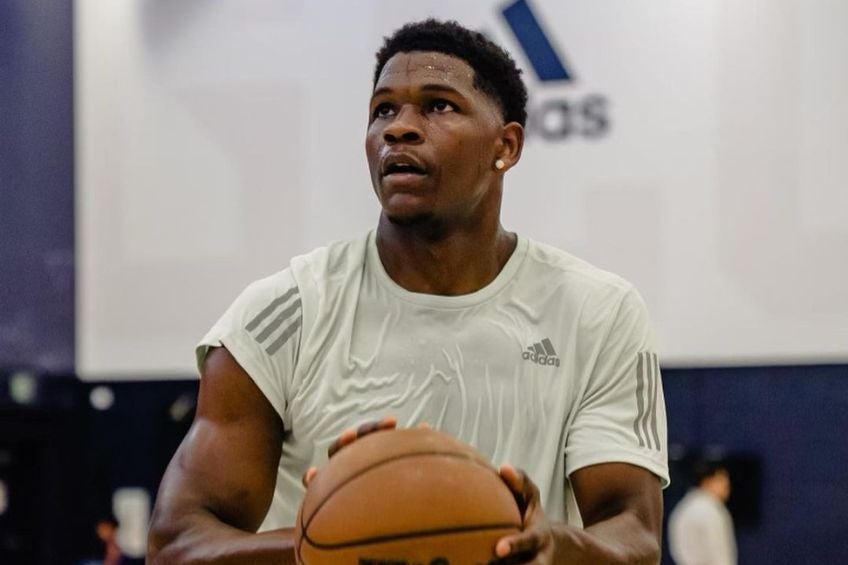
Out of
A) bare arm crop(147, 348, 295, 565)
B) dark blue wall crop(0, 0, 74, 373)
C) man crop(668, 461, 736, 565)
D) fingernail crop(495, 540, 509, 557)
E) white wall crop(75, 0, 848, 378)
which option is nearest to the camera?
fingernail crop(495, 540, 509, 557)

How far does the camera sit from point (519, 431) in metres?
2.65

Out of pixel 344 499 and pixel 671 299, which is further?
pixel 671 299

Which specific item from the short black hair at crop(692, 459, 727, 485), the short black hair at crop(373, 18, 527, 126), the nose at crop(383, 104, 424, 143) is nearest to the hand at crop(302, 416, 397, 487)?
the nose at crop(383, 104, 424, 143)

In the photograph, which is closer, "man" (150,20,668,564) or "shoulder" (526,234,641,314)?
"man" (150,20,668,564)

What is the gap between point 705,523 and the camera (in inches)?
294

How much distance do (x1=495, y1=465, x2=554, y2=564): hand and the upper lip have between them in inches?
28.9

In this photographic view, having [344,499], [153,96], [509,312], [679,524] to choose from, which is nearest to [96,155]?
[153,96]

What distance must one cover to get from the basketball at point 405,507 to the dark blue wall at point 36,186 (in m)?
6.54

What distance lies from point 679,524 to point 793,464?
75cm

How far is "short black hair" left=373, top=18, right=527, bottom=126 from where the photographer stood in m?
2.75

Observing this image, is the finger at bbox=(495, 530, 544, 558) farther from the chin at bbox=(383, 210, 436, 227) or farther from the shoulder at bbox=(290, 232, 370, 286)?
the shoulder at bbox=(290, 232, 370, 286)

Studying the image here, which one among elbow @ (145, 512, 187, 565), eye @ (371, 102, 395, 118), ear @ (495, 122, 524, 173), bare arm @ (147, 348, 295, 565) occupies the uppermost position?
eye @ (371, 102, 395, 118)

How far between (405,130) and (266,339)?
50 cm

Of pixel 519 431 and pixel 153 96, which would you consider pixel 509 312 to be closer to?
pixel 519 431
